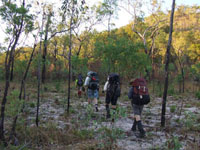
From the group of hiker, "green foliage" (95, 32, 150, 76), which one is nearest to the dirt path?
the group of hiker

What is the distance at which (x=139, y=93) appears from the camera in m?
5.54

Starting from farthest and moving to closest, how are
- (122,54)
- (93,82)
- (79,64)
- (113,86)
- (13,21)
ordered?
(79,64), (122,54), (93,82), (113,86), (13,21)

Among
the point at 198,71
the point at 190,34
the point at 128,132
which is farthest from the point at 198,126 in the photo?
the point at 190,34

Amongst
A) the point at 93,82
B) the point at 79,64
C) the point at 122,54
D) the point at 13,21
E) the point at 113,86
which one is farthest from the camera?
the point at 79,64

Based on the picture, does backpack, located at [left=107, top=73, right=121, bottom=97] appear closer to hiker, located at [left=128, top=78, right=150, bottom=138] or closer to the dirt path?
the dirt path

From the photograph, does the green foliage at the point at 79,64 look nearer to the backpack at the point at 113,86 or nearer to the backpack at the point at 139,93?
the backpack at the point at 113,86

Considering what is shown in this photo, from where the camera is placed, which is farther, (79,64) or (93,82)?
(79,64)

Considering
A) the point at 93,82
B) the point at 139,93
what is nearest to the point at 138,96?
the point at 139,93

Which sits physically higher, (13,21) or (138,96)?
(13,21)

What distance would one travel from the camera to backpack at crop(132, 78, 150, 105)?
5.53 metres

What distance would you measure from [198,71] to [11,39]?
16.8 metres

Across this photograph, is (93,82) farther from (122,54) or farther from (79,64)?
(79,64)

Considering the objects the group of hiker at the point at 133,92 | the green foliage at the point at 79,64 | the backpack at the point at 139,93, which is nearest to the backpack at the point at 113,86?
the group of hiker at the point at 133,92

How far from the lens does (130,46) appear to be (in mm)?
11016
